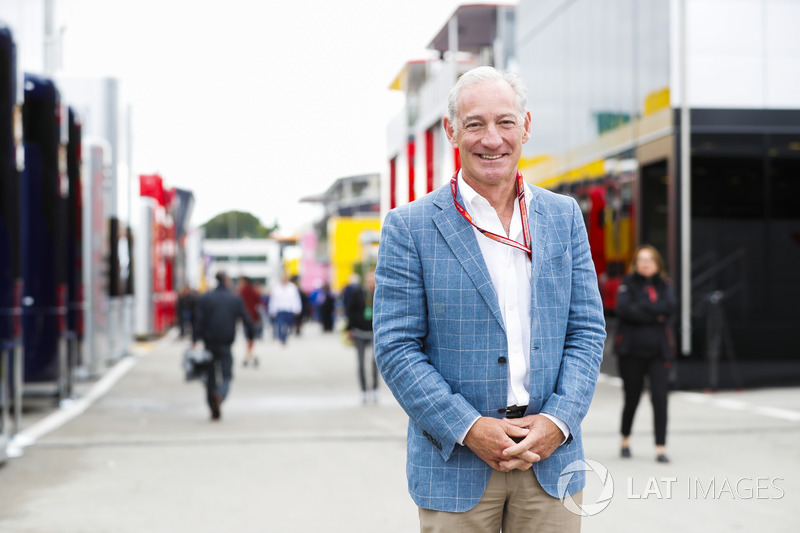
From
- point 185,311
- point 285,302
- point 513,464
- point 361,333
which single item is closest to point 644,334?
point 361,333

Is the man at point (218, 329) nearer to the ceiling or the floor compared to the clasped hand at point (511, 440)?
nearer to the floor

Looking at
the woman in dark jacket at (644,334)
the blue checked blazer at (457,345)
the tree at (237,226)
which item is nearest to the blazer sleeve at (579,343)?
the blue checked blazer at (457,345)

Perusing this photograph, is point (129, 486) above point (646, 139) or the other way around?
the other way around

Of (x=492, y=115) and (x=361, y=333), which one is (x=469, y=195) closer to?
(x=492, y=115)

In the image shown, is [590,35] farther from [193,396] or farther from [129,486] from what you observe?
[129,486]

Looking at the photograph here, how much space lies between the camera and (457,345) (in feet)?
8.46

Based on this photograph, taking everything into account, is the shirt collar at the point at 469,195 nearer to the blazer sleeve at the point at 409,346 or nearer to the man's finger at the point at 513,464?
the blazer sleeve at the point at 409,346

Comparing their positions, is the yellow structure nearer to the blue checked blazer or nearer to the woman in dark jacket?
the woman in dark jacket

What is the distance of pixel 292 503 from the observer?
22.4ft

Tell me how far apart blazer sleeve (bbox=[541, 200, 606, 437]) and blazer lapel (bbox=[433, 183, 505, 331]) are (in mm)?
230

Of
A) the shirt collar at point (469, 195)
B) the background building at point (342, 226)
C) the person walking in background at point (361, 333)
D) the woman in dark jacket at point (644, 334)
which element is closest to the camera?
the shirt collar at point (469, 195)

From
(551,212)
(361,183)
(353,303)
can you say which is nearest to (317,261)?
(361,183)

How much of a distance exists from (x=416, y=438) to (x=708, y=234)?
41.7ft

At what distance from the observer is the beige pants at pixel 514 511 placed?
2.59 metres
